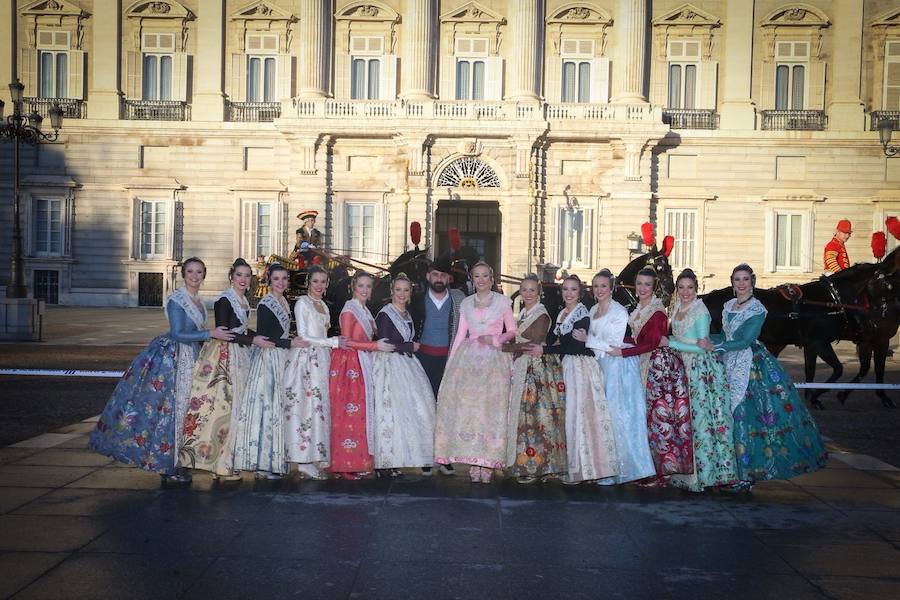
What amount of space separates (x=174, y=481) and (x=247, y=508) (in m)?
1.04

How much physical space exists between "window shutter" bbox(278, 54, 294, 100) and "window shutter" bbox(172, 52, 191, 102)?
3060mm

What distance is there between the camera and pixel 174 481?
255 inches

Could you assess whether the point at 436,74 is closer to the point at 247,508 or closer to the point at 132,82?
the point at 132,82

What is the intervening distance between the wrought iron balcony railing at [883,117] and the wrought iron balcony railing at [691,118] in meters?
4.73

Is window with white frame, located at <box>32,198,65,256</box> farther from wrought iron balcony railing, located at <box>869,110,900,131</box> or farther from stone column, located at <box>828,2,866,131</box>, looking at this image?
wrought iron balcony railing, located at <box>869,110,900,131</box>

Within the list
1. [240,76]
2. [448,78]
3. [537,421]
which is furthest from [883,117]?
[537,421]

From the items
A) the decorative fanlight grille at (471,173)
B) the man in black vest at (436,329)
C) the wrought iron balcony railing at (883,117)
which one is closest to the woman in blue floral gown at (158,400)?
the man in black vest at (436,329)

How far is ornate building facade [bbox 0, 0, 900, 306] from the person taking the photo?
86.0 ft

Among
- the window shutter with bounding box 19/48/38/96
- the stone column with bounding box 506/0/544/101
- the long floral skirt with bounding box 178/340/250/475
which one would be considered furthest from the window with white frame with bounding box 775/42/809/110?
the long floral skirt with bounding box 178/340/250/475

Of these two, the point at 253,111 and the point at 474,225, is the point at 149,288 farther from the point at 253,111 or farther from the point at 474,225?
the point at 474,225

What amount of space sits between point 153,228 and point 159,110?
154 inches

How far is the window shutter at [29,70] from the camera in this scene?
2788 centimetres

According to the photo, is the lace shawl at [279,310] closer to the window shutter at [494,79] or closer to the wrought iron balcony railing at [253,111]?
the window shutter at [494,79]

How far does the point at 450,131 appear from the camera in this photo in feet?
84.1
